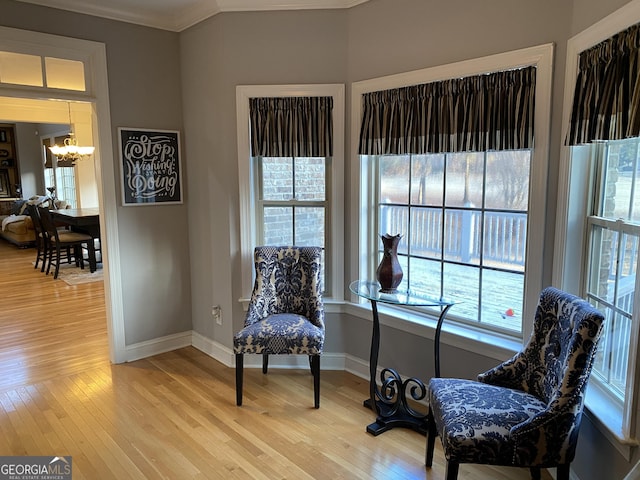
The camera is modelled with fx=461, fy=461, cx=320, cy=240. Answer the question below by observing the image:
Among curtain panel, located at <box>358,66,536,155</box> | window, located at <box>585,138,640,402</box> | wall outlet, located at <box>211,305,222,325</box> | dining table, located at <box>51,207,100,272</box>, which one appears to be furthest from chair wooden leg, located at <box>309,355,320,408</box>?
dining table, located at <box>51,207,100,272</box>

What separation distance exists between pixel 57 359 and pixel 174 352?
93 cm

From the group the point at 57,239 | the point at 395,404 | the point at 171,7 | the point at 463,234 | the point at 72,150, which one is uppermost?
the point at 171,7

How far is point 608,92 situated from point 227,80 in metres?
2.42

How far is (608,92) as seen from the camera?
182cm

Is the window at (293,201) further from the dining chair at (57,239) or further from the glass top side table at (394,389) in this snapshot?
the dining chair at (57,239)

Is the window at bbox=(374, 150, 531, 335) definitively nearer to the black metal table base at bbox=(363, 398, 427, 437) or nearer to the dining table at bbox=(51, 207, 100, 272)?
the black metal table base at bbox=(363, 398, 427, 437)

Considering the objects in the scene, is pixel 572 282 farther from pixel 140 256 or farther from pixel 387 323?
pixel 140 256

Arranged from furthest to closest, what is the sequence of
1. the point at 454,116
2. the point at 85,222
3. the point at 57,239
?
the point at 85,222 < the point at 57,239 < the point at 454,116

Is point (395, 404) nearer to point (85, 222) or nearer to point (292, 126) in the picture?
point (292, 126)

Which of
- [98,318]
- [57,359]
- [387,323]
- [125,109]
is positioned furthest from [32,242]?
[387,323]

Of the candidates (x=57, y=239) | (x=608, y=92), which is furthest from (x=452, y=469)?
(x=57, y=239)

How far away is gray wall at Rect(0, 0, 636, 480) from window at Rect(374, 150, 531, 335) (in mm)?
236

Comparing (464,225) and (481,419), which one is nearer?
(481,419)

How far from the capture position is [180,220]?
390 cm
